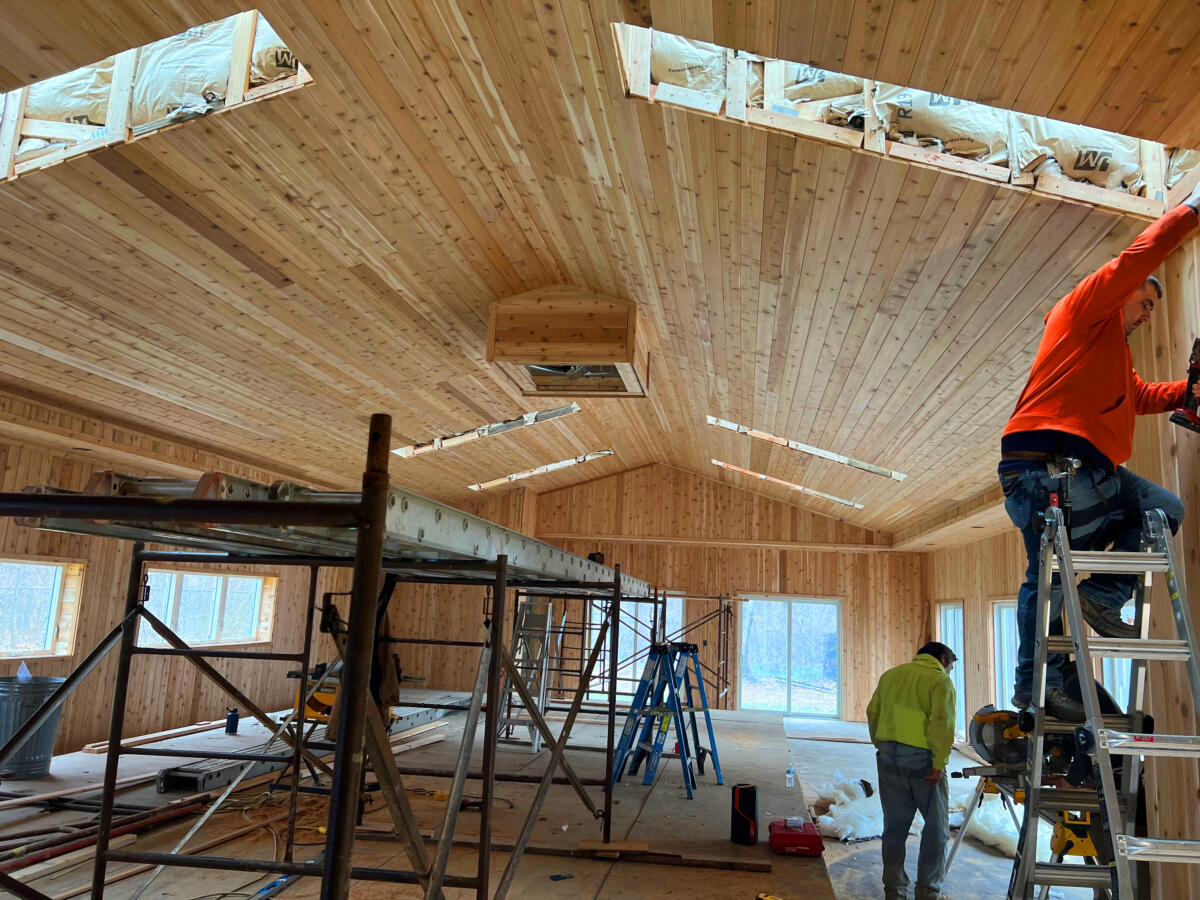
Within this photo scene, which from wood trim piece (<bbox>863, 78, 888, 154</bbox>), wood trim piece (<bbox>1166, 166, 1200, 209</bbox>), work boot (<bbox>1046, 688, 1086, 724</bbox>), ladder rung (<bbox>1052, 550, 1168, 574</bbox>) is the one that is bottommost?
work boot (<bbox>1046, 688, 1086, 724</bbox>)

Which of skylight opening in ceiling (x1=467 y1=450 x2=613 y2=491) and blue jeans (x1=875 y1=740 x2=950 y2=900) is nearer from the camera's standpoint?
blue jeans (x1=875 y1=740 x2=950 y2=900)

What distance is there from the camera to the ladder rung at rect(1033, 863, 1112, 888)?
7.12ft

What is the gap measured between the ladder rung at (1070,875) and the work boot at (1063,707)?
1.42 ft

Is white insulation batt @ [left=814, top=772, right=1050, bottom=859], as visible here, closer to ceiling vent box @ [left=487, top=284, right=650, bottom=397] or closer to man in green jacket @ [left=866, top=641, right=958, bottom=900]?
man in green jacket @ [left=866, top=641, right=958, bottom=900]

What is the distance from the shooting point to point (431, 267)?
625 centimetres

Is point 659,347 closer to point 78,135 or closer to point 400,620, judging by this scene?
point 78,135

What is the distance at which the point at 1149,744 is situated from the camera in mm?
1984

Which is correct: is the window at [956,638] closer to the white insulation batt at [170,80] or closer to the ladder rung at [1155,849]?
the ladder rung at [1155,849]

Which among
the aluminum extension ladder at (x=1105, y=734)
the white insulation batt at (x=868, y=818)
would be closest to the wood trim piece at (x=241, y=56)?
the aluminum extension ladder at (x=1105, y=734)

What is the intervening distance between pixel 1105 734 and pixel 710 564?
13077 mm

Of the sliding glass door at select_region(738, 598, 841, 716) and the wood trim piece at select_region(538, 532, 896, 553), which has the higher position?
the wood trim piece at select_region(538, 532, 896, 553)

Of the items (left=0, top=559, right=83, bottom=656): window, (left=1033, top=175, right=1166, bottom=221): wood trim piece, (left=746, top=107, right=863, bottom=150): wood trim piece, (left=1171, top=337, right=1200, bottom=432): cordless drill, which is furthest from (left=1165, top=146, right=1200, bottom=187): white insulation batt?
(left=0, top=559, right=83, bottom=656): window

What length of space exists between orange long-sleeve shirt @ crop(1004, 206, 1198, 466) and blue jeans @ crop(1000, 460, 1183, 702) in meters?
0.11

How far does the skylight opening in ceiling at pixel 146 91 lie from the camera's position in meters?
4.17
